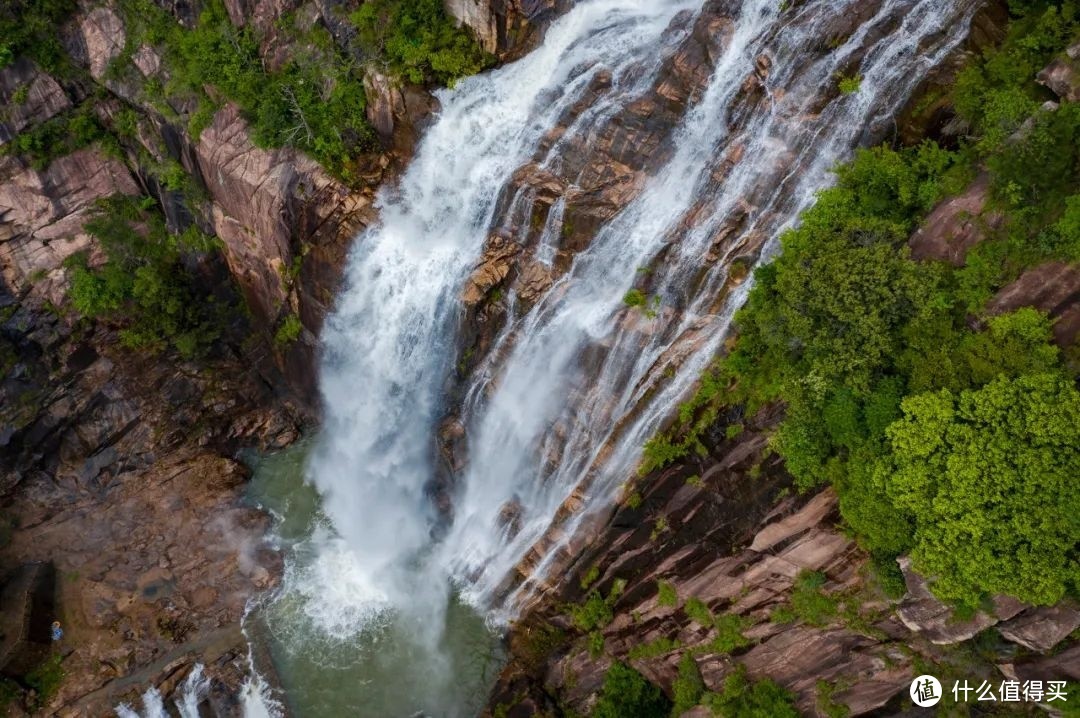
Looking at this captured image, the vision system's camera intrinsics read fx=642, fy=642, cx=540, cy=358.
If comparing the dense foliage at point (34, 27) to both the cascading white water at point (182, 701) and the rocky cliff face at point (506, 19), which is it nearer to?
A: the rocky cliff face at point (506, 19)

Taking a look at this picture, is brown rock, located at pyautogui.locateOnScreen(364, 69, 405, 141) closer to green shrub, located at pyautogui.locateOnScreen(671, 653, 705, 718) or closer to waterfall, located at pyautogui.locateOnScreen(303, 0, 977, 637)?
waterfall, located at pyautogui.locateOnScreen(303, 0, 977, 637)

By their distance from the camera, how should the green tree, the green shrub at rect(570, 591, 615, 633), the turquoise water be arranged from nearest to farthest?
the green tree, the green shrub at rect(570, 591, 615, 633), the turquoise water

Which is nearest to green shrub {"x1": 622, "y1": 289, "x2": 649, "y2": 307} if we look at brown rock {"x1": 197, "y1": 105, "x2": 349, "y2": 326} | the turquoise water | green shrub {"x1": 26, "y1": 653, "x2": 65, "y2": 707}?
brown rock {"x1": 197, "y1": 105, "x2": 349, "y2": 326}

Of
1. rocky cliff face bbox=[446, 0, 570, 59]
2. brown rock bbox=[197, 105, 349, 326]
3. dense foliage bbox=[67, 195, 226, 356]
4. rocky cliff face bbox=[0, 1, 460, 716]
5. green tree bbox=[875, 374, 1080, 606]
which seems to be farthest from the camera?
dense foliage bbox=[67, 195, 226, 356]

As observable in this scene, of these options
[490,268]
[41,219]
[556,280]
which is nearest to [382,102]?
[490,268]

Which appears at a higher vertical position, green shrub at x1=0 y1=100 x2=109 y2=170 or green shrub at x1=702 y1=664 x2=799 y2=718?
green shrub at x1=0 y1=100 x2=109 y2=170

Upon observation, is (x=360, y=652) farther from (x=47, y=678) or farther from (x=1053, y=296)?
(x=1053, y=296)

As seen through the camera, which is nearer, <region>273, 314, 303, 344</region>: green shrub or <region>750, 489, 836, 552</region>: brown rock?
<region>750, 489, 836, 552</region>: brown rock
